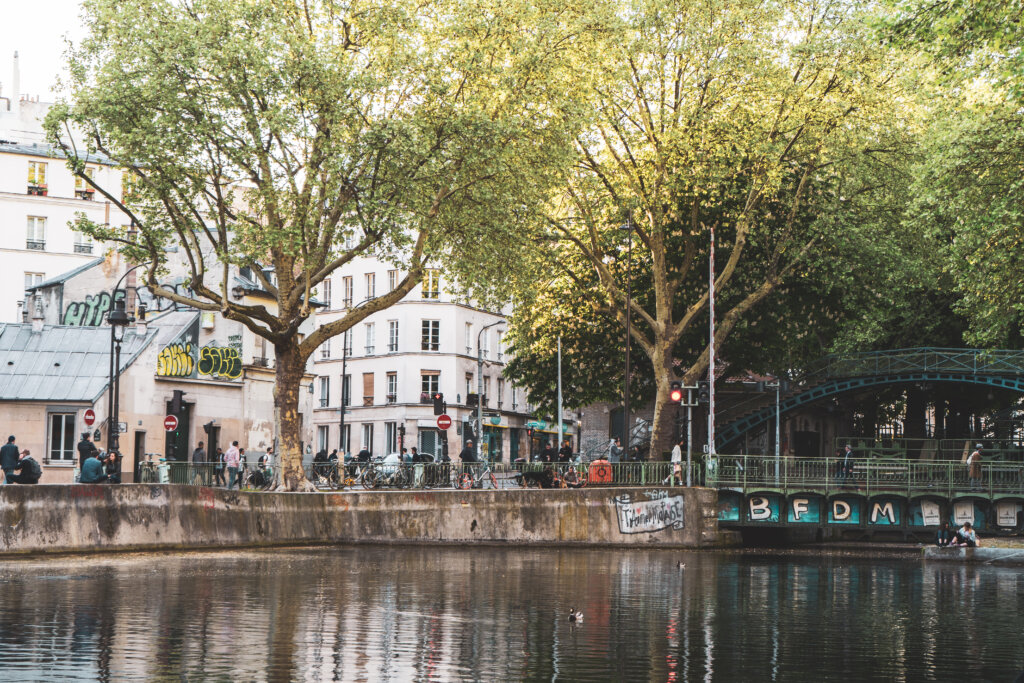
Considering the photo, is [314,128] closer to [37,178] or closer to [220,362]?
[220,362]

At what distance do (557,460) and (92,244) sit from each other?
4380cm

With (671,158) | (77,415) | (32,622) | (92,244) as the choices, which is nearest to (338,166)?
(671,158)

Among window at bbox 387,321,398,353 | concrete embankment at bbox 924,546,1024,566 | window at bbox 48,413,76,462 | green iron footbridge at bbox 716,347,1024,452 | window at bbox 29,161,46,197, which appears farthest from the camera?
window at bbox 387,321,398,353

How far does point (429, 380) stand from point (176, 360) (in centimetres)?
2334

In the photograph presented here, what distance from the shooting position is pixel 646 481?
41.5 meters

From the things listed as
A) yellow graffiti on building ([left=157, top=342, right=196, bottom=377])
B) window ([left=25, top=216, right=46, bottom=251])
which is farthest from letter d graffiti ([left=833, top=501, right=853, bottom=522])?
window ([left=25, top=216, right=46, bottom=251])

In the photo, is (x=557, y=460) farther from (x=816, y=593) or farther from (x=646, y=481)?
(x=816, y=593)

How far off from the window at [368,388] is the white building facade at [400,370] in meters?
0.06

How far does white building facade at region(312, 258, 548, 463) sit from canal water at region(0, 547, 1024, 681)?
47.6 meters

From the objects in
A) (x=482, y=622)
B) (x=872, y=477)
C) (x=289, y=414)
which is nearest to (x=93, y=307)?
(x=289, y=414)

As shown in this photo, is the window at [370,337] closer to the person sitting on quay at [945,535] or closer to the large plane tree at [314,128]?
the large plane tree at [314,128]

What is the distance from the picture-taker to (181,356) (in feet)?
190

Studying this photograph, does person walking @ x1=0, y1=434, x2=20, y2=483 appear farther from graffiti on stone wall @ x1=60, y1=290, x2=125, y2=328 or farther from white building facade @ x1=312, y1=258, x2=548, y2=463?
white building facade @ x1=312, y1=258, x2=548, y2=463

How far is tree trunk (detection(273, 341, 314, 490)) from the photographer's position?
36875mm
